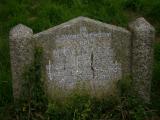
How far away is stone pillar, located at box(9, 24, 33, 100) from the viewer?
210 inches

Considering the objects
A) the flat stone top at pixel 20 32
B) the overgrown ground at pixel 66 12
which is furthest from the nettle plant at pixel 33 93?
the overgrown ground at pixel 66 12

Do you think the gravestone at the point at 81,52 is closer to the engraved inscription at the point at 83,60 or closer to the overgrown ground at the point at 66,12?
the engraved inscription at the point at 83,60

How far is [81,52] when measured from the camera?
5555mm

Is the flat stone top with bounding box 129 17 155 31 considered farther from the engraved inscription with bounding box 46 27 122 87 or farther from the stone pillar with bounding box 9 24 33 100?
the stone pillar with bounding box 9 24 33 100

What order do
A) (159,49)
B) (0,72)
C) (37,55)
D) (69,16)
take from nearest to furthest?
1. (37,55)
2. (0,72)
3. (159,49)
4. (69,16)

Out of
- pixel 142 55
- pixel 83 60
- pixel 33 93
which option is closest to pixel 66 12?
pixel 83 60

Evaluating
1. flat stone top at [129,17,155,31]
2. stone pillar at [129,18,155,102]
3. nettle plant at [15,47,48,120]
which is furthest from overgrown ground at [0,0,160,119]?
nettle plant at [15,47,48,120]

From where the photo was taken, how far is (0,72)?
6.56 meters

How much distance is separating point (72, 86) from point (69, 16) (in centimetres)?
232

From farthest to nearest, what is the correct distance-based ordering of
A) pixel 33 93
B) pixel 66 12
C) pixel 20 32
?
pixel 66 12
pixel 33 93
pixel 20 32

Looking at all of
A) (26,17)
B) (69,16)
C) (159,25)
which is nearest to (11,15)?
(26,17)

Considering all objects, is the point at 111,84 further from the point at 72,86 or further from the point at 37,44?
the point at 37,44

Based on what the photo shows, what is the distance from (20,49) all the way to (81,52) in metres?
0.66

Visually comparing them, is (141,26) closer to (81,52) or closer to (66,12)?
(81,52)
